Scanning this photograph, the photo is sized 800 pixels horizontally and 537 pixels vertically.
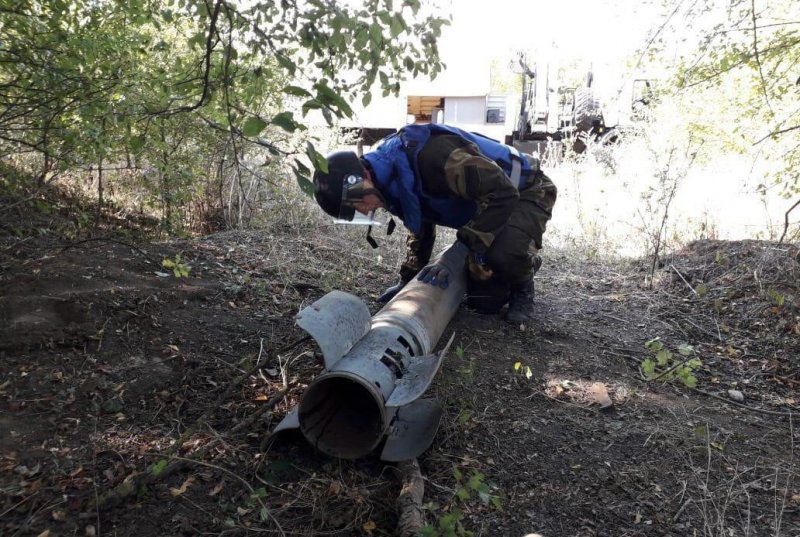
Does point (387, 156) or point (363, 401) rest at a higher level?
point (387, 156)

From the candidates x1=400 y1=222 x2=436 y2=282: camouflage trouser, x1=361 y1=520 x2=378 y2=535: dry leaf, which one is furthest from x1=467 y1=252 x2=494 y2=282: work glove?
x1=361 y1=520 x2=378 y2=535: dry leaf

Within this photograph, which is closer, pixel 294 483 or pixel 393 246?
pixel 294 483

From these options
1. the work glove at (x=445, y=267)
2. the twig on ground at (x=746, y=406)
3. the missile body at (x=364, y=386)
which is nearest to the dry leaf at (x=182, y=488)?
the missile body at (x=364, y=386)

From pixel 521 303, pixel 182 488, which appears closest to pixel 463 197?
pixel 521 303

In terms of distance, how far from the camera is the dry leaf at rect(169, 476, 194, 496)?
197 centimetres

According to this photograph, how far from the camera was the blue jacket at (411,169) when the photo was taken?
3398 mm

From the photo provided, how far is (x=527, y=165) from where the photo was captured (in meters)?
4.02

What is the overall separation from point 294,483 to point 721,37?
444cm

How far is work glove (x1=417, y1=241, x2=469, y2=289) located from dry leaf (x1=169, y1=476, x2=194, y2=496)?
1.80 metres

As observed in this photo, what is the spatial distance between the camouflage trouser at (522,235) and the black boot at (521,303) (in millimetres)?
83

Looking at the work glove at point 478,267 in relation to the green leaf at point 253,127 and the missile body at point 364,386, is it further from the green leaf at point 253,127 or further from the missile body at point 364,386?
the green leaf at point 253,127

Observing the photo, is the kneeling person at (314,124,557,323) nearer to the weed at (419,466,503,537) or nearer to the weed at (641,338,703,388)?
the weed at (641,338,703,388)

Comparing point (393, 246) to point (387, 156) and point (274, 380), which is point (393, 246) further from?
point (274, 380)

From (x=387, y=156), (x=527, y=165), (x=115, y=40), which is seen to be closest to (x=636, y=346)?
(x=527, y=165)
